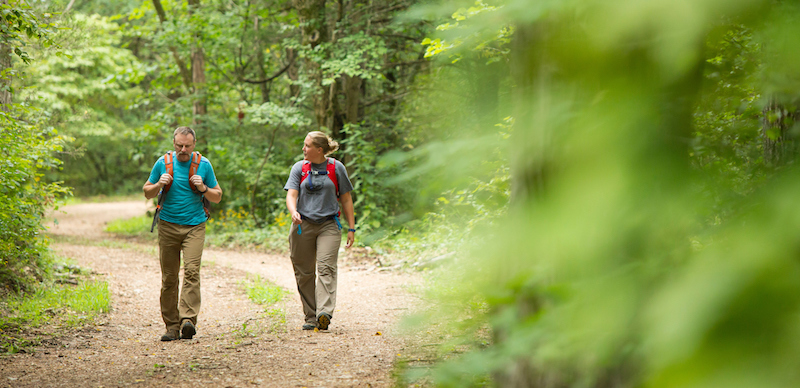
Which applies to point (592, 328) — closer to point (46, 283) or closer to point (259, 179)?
point (46, 283)

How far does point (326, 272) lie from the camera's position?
636 cm

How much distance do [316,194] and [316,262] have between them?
2.64 ft

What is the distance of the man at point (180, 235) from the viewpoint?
6.16 meters

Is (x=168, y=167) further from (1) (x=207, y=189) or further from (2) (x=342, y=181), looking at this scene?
(2) (x=342, y=181)

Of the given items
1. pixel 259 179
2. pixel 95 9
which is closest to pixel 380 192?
pixel 259 179

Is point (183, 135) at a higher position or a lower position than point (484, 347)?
higher

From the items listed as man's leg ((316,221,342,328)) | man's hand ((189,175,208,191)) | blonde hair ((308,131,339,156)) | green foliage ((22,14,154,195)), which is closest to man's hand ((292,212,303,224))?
man's leg ((316,221,342,328))

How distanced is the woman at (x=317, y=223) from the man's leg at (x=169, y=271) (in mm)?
1274

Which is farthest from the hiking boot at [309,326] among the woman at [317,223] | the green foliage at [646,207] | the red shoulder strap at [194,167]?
the green foliage at [646,207]

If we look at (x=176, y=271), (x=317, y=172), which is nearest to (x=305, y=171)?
(x=317, y=172)

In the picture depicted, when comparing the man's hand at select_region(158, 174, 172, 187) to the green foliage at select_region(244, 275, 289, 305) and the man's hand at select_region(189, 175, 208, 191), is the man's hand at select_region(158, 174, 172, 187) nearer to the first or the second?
the man's hand at select_region(189, 175, 208, 191)

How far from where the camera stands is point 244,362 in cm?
511

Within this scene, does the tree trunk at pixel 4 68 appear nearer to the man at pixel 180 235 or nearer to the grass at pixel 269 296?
the man at pixel 180 235

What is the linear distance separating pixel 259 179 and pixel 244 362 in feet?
39.0
